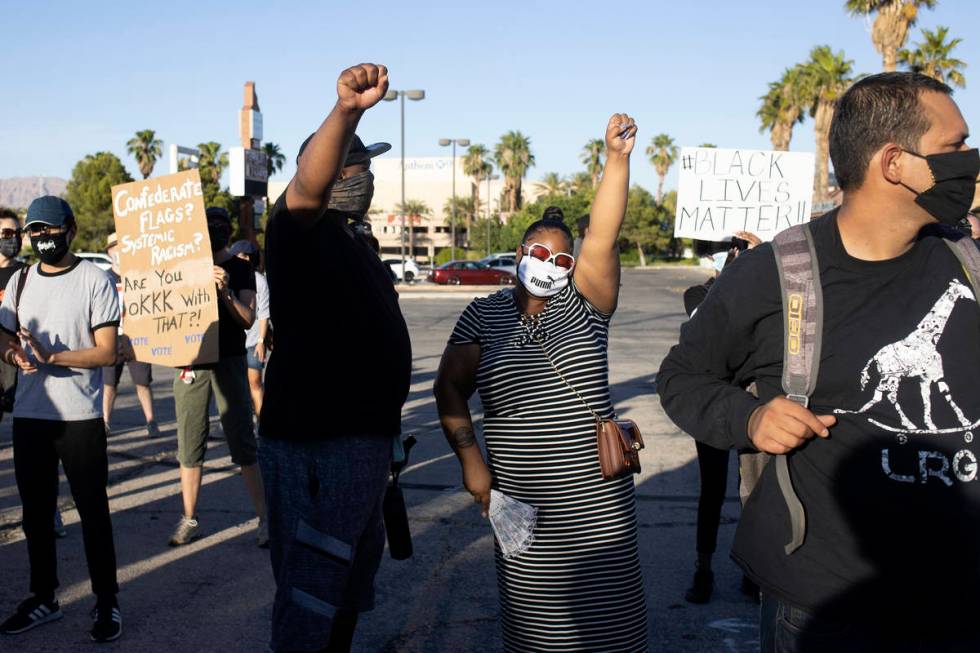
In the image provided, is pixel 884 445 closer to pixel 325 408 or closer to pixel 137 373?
pixel 325 408

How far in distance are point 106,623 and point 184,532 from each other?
1453 mm

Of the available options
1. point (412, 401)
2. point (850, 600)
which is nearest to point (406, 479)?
point (412, 401)

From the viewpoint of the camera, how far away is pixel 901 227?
2.22 m

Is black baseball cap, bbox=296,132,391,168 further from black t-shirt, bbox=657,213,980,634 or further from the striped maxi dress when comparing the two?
black t-shirt, bbox=657,213,980,634

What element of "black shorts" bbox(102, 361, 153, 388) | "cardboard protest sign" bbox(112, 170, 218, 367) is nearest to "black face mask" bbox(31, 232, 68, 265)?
"cardboard protest sign" bbox(112, 170, 218, 367)

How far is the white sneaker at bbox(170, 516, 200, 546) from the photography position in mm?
5922

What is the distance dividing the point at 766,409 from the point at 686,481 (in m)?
5.56

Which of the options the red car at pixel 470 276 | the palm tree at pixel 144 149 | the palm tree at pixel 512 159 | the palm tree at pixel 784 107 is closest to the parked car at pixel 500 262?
the red car at pixel 470 276

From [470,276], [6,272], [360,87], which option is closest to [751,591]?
[360,87]

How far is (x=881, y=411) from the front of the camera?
215 centimetres

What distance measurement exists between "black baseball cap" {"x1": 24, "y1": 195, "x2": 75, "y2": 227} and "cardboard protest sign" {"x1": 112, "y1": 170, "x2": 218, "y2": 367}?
35.8 inches

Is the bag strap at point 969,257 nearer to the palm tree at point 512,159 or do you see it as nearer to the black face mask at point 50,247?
the black face mask at point 50,247

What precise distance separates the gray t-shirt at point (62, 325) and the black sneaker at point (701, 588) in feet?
10.0

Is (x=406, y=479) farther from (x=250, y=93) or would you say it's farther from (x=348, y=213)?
(x=250, y=93)
